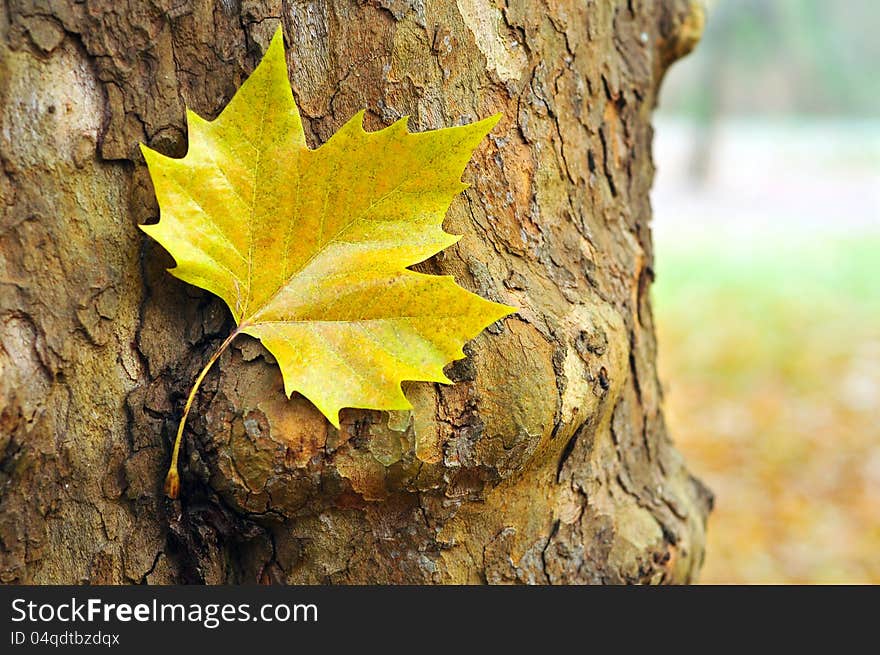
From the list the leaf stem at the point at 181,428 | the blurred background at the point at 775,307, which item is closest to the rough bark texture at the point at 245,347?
the leaf stem at the point at 181,428

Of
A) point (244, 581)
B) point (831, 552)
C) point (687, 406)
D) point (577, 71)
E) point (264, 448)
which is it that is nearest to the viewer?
point (264, 448)

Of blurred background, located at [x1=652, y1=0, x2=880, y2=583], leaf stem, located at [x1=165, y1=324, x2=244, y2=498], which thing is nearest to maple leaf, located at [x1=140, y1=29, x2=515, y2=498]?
leaf stem, located at [x1=165, y1=324, x2=244, y2=498]

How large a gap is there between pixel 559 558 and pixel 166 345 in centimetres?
56

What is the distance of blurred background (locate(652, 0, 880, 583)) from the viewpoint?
2.71 metres

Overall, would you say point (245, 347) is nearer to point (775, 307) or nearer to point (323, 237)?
point (323, 237)

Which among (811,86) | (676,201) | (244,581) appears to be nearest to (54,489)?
(244,581)

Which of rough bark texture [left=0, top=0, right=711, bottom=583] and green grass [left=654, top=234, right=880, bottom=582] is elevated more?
green grass [left=654, top=234, right=880, bottom=582]

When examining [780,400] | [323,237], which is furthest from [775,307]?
[323,237]

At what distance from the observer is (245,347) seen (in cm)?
89

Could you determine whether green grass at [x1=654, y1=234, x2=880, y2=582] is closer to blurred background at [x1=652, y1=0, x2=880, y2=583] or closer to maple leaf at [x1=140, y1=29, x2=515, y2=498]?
blurred background at [x1=652, y1=0, x2=880, y2=583]

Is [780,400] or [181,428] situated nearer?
[181,428]

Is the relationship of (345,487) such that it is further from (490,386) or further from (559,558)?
(559,558)

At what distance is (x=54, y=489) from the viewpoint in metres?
0.90

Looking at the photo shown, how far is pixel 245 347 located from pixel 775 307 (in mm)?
3761
